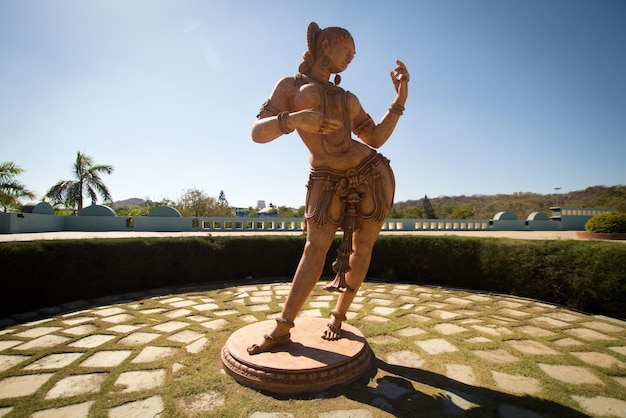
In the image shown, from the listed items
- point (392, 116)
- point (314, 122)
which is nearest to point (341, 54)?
point (392, 116)

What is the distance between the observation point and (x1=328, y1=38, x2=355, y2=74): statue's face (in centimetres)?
279

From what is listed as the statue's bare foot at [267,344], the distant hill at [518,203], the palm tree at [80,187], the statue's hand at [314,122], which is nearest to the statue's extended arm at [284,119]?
the statue's hand at [314,122]

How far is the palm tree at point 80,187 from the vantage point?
83.3 ft

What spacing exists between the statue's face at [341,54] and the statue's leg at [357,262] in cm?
145

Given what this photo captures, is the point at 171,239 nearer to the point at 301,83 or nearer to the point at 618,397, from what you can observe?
the point at 301,83

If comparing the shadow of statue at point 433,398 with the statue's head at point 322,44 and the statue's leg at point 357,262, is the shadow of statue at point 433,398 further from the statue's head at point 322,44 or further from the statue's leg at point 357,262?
the statue's head at point 322,44

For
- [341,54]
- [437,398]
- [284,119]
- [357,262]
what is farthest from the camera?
[357,262]

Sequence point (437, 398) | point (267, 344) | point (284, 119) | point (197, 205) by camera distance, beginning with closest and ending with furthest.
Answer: point (437, 398) → point (284, 119) → point (267, 344) → point (197, 205)

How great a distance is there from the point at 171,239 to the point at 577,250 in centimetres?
754

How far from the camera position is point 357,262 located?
2.94 metres

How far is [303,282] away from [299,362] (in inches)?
25.0

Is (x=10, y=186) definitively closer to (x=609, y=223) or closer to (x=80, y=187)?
(x=80, y=187)

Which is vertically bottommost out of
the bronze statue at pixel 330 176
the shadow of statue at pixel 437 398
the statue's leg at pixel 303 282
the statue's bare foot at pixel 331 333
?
the shadow of statue at pixel 437 398

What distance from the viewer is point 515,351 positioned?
3.14m
